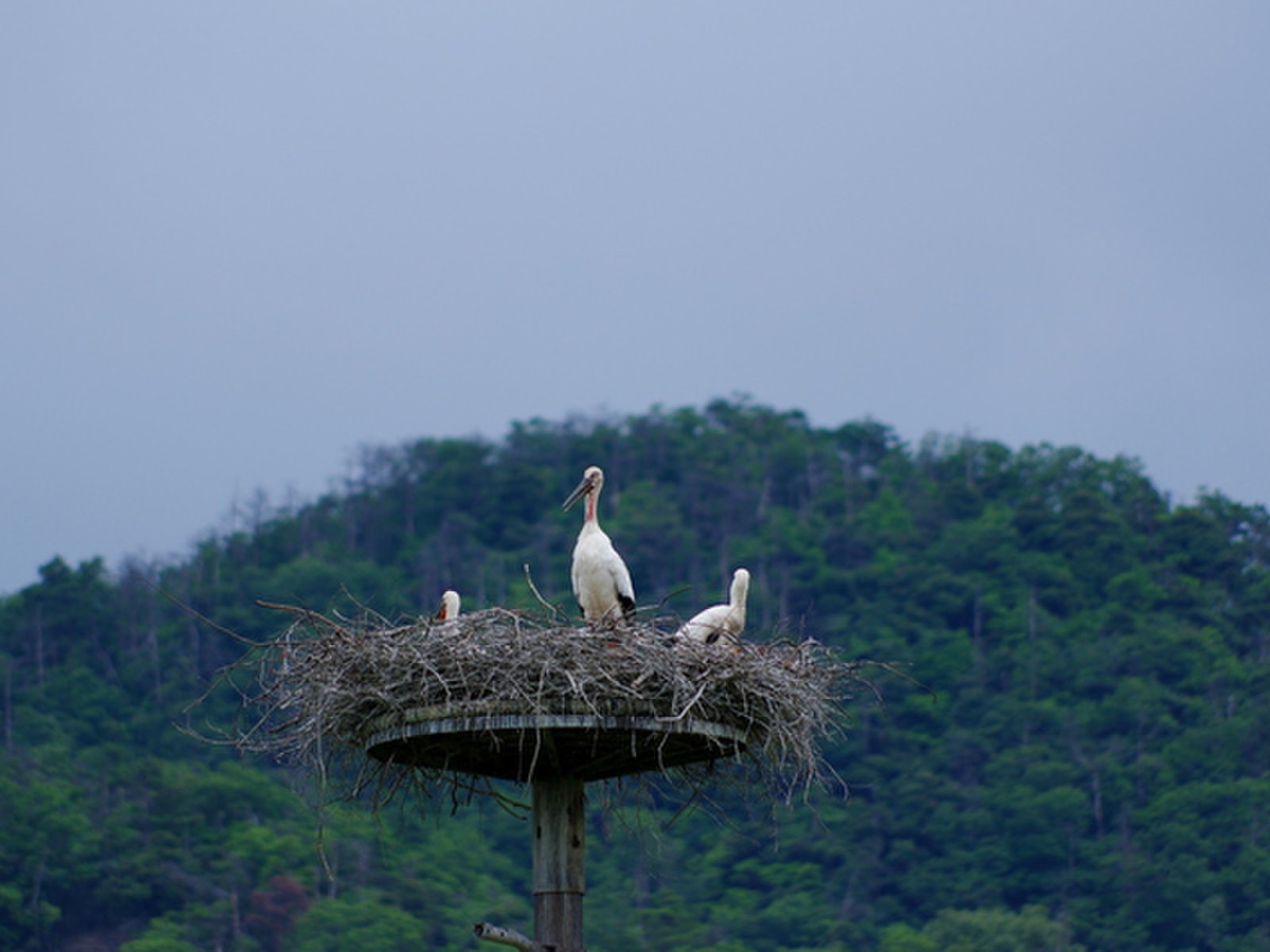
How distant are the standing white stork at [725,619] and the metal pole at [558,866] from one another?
5.48 feet

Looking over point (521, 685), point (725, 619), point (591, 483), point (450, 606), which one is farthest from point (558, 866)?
point (450, 606)

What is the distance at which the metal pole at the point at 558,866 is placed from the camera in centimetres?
1010

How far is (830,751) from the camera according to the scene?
54.1 metres

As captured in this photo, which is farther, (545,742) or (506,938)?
(545,742)

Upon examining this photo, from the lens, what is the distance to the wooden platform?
392 inches

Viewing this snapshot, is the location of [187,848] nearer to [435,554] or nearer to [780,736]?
[435,554]

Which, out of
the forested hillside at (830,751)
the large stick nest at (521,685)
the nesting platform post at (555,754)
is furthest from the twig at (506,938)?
the forested hillside at (830,751)

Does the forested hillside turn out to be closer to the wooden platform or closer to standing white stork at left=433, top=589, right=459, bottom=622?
standing white stork at left=433, top=589, right=459, bottom=622

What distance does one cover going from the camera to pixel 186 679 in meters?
62.2

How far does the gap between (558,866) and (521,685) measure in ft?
2.87

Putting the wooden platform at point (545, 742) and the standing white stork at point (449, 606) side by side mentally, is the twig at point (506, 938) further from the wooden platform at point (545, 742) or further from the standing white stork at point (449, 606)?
the standing white stork at point (449, 606)

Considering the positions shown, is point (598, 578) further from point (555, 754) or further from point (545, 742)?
point (545, 742)

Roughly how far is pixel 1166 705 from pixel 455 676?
52131 millimetres

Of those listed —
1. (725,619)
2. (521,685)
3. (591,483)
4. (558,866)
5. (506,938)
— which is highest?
(591,483)
